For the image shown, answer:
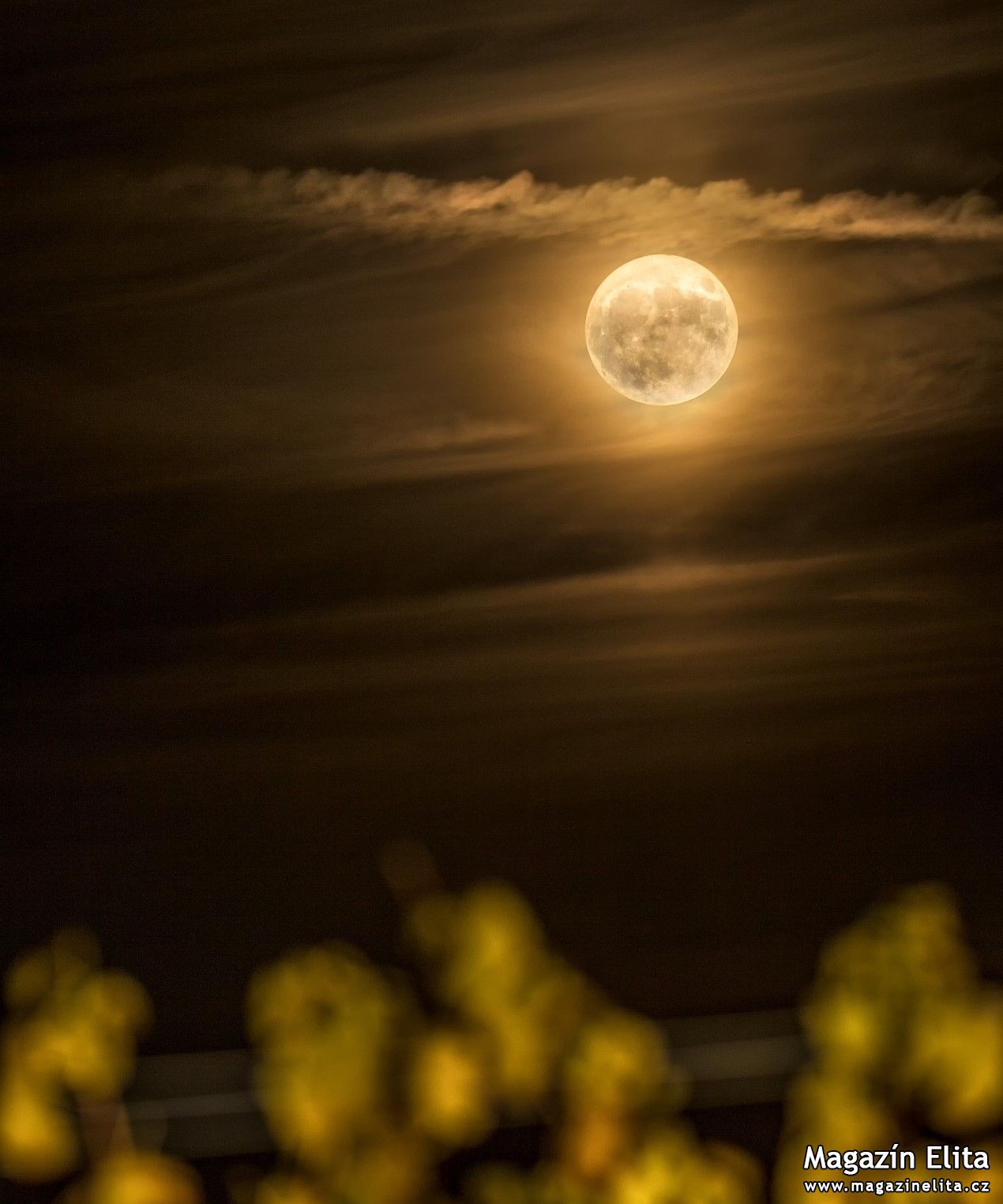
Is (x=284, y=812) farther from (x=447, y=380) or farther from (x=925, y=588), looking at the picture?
(x=925, y=588)

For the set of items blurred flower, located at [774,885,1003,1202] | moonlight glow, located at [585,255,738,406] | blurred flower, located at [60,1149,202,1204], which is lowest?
blurred flower, located at [60,1149,202,1204]

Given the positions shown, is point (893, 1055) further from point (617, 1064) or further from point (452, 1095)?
point (452, 1095)

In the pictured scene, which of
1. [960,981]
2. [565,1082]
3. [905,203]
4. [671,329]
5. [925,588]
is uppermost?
[905,203]

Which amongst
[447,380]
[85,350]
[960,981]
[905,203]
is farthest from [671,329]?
[960,981]

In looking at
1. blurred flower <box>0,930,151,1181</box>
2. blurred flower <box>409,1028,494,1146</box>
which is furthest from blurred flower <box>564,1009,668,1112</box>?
blurred flower <box>0,930,151,1181</box>

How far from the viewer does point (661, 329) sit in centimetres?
167

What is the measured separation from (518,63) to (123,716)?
1.40 meters

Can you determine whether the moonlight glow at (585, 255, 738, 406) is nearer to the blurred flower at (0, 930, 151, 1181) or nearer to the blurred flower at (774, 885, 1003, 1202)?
the blurred flower at (774, 885, 1003, 1202)

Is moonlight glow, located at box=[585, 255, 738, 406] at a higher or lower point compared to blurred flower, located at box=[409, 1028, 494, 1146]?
higher

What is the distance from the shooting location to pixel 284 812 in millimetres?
1888

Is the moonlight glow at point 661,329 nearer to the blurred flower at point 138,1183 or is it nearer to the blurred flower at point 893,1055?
the blurred flower at point 893,1055

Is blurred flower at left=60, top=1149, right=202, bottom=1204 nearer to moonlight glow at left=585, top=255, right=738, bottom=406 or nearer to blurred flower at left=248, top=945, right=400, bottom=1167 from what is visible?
blurred flower at left=248, top=945, right=400, bottom=1167

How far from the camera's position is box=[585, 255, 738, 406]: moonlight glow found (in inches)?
66.5

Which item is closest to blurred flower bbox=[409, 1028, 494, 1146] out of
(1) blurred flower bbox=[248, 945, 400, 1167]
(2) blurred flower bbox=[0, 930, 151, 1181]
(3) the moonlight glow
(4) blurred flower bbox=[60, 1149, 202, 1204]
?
(1) blurred flower bbox=[248, 945, 400, 1167]
